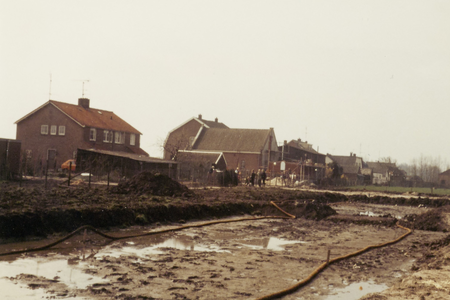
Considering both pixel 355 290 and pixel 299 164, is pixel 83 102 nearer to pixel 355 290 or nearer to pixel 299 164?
pixel 299 164

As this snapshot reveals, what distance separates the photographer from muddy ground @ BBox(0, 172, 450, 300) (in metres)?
7.98

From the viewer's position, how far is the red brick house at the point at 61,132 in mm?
49375

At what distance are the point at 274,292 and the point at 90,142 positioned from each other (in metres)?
45.1

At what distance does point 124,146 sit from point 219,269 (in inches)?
1881

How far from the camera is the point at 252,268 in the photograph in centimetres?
998

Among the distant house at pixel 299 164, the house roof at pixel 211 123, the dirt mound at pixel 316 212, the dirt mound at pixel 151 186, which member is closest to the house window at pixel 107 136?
the house roof at pixel 211 123

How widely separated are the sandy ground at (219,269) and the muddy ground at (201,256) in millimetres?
19

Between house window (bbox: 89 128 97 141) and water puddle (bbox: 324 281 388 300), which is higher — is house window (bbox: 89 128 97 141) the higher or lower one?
the higher one

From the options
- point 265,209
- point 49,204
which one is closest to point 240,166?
point 265,209

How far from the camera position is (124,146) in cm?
5594

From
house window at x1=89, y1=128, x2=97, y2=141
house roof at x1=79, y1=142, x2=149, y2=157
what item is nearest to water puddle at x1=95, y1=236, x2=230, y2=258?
house roof at x1=79, y1=142, x2=149, y2=157

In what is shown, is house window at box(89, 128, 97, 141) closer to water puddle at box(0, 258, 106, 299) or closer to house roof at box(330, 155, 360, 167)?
water puddle at box(0, 258, 106, 299)

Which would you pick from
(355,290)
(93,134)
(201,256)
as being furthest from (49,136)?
(355,290)

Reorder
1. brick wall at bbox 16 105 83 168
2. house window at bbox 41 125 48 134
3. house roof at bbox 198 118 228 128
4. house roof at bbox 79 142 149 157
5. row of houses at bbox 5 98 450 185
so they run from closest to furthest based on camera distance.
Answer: row of houses at bbox 5 98 450 185 < house roof at bbox 79 142 149 157 < brick wall at bbox 16 105 83 168 < house window at bbox 41 125 48 134 < house roof at bbox 198 118 228 128
